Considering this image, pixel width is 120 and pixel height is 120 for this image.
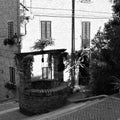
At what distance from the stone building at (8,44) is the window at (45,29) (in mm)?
1733

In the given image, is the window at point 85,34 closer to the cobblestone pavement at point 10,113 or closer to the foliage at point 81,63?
the foliage at point 81,63

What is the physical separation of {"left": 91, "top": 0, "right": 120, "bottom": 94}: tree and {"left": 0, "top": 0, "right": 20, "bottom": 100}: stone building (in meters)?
5.64

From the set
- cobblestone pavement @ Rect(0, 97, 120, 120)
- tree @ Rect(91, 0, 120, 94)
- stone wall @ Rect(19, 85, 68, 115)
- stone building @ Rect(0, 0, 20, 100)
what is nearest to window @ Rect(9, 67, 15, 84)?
stone building @ Rect(0, 0, 20, 100)

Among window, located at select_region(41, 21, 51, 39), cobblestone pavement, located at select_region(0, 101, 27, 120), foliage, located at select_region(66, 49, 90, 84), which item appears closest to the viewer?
cobblestone pavement, located at select_region(0, 101, 27, 120)

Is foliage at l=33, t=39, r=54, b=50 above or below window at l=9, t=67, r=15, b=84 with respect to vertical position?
above

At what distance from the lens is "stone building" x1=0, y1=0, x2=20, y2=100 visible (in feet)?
50.6

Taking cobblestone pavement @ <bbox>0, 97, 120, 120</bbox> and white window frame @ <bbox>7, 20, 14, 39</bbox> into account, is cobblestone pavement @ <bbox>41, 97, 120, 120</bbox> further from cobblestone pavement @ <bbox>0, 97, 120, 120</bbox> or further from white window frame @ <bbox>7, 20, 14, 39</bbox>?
white window frame @ <bbox>7, 20, 14, 39</bbox>

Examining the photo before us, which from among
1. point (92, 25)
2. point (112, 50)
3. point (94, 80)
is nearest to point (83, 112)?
point (94, 80)

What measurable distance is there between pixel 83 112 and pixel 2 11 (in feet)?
34.4

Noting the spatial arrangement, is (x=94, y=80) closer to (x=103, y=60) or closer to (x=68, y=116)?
(x=103, y=60)

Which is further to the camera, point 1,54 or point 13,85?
point 1,54

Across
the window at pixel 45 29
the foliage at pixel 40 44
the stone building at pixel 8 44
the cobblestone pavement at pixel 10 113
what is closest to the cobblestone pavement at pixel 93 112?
the cobblestone pavement at pixel 10 113

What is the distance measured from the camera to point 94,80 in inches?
478

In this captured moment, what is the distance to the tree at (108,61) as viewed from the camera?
11672 mm
